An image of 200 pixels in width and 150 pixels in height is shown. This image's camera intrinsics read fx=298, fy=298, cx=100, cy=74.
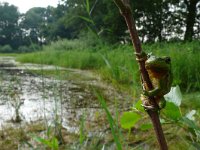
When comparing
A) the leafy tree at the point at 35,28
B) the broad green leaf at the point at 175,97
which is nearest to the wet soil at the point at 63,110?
the leafy tree at the point at 35,28

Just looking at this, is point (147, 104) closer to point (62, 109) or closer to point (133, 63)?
point (62, 109)

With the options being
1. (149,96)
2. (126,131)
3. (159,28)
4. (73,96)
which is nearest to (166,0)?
(159,28)

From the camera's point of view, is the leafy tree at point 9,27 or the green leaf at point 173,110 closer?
the green leaf at point 173,110

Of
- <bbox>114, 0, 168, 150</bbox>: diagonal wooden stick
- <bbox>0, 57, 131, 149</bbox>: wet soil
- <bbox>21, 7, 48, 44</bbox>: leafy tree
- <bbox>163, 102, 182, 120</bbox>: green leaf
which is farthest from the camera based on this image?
<bbox>21, 7, 48, 44</bbox>: leafy tree

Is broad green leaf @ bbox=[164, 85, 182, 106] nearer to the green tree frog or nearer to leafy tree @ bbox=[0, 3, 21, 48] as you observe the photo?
the green tree frog

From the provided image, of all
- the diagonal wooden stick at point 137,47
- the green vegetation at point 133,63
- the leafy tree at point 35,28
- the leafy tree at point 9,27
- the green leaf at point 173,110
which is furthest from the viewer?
the leafy tree at point 9,27

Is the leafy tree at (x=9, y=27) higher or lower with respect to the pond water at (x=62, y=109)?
higher

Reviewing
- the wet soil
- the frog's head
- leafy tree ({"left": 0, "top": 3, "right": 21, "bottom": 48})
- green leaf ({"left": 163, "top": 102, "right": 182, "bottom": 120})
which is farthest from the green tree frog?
leafy tree ({"left": 0, "top": 3, "right": 21, "bottom": 48})

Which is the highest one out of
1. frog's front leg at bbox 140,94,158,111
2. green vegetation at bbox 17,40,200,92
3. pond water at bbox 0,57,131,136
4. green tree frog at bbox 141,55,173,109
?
green tree frog at bbox 141,55,173,109

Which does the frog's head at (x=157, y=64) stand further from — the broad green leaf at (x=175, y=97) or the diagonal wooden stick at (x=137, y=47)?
the broad green leaf at (x=175, y=97)
